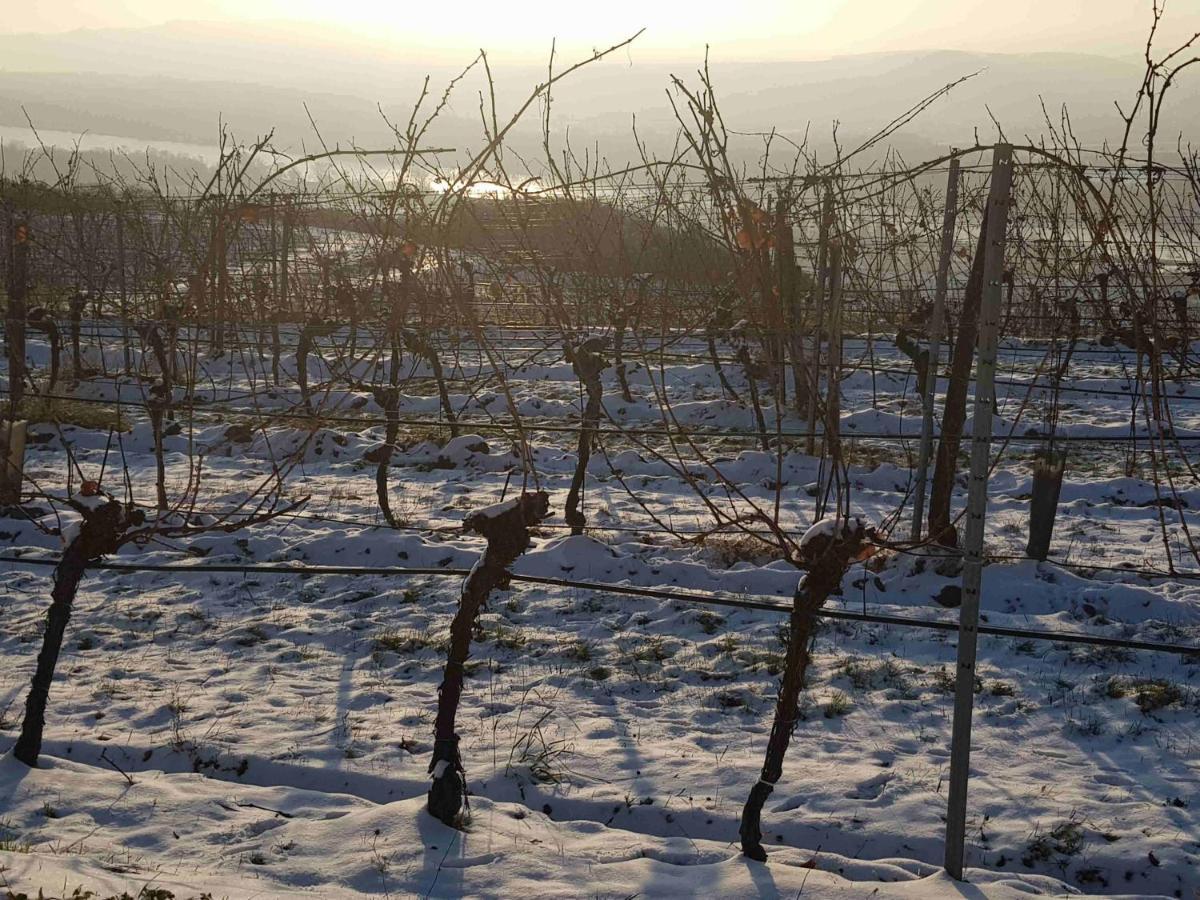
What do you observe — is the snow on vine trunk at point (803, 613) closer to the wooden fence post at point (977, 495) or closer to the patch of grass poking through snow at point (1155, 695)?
the wooden fence post at point (977, 495)

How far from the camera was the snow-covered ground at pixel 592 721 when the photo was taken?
2473 mm

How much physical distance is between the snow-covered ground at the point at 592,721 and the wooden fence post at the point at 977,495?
181mm

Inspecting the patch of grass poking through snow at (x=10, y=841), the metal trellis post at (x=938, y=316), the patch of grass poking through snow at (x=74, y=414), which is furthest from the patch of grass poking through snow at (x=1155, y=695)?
the patch of grass poking through snow at (x=74, y=414)

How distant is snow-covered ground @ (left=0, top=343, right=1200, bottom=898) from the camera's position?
97.3 inches

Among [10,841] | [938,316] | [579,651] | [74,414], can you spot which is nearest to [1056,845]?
[579,651]

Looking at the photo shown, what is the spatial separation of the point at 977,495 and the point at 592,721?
1505 millimetres

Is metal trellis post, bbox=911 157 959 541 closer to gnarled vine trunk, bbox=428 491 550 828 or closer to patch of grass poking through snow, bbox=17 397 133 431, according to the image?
gnarled vine trunk, bbox=428 491 550 828

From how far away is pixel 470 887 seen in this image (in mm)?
2340

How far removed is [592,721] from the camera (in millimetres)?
3289

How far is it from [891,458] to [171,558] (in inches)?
168

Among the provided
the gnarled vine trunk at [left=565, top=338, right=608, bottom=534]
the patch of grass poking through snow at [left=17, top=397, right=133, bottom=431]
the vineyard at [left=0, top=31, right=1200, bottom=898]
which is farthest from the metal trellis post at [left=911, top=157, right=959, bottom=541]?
the patch of grass poking through snow at [left=17, top=397, right=133, bottom=431]

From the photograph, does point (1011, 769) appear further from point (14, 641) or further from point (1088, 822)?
point (14, 641)

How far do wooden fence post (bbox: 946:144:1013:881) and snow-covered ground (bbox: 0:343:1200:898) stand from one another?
0.59 feet

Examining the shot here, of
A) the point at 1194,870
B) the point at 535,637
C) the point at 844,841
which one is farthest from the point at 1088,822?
the point at 535,637
